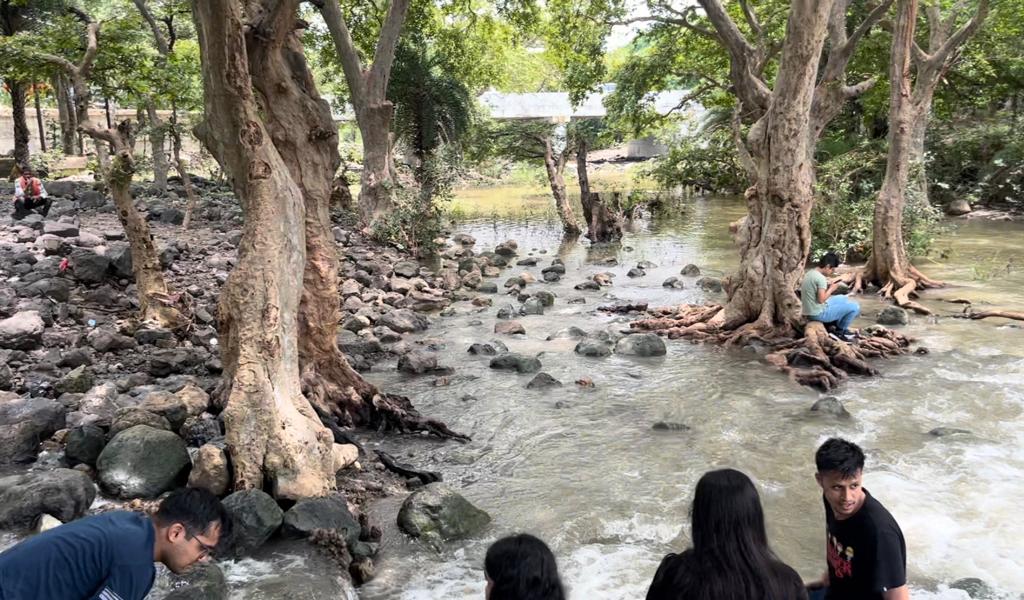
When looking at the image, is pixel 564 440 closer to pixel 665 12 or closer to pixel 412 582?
pixel 412 582

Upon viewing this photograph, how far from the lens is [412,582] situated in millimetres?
5348

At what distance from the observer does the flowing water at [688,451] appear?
5.67 meters

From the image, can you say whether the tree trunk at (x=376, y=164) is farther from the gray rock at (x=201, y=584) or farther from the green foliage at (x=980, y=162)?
the green foliage at (x=980, y=162)

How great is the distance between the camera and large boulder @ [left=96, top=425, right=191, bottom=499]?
236 inches

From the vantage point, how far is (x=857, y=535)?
10.8ft

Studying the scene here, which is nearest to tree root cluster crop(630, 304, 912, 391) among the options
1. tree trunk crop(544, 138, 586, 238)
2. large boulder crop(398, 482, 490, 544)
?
large boulder crop(398, 482, 490, 544)

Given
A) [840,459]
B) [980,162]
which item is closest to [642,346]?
[840,459]

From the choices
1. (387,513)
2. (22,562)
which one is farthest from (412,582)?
(22,562)

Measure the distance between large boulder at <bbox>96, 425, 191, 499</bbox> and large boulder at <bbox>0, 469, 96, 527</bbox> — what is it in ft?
0.77

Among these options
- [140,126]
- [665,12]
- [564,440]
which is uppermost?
[665,12]

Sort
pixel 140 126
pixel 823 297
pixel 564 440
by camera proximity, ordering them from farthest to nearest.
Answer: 1. pixel 140 126
2. pixel 823 297
3. pixel 564 440

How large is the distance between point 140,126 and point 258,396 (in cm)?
1481

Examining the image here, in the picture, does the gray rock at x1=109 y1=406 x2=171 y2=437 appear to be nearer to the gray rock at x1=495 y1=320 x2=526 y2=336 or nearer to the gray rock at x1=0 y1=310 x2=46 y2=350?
the gray rock at x1=0 y1=310 x2=46 y2=350

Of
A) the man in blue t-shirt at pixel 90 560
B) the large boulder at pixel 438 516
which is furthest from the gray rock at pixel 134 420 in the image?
the man in blue t-shirt at pixel 90 560
